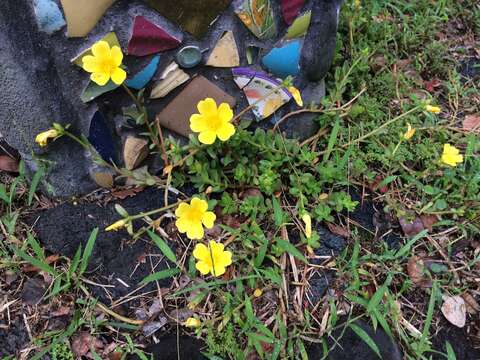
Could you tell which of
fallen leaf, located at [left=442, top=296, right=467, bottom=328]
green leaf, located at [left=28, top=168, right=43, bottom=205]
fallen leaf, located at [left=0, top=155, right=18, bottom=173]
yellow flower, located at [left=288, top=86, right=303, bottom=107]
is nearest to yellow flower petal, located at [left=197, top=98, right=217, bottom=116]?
yellow flower, located at [left=288, top=86, right=303, bottom=107]

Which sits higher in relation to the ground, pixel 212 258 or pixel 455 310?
pixel 212 258

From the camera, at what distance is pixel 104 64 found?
1605 mm

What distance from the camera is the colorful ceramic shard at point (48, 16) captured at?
1544 mm

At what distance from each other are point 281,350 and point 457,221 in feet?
2.95

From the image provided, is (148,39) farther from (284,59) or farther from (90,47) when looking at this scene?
(284,59)

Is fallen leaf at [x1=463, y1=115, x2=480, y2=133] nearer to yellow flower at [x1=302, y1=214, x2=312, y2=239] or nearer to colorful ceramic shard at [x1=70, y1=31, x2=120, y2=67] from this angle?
yellow flower at [x1=302, y1=214, x2=312, y2=239]

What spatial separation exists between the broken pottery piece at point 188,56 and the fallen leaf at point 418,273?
1.08 m

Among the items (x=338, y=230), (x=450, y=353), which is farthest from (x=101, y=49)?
(x=450, y=353)

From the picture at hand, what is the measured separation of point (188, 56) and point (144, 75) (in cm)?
17

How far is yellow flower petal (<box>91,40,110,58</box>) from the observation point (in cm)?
158

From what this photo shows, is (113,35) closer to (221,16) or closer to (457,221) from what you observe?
(221,16)

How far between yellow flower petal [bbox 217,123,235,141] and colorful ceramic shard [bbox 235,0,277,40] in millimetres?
374

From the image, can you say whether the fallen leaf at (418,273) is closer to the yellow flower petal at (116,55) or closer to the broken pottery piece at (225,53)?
the broken pottery piece at (225,53)

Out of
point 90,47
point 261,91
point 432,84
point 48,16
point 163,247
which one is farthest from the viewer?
point 432,84
